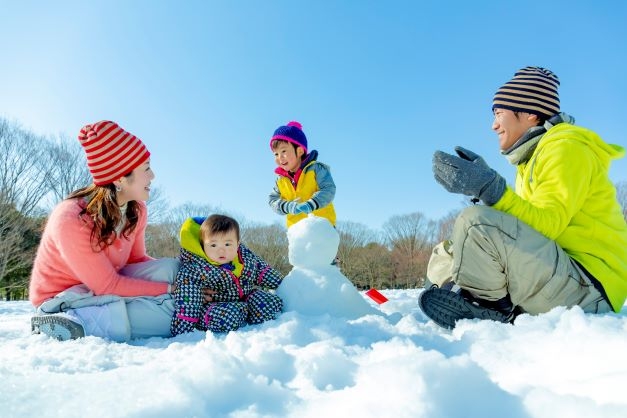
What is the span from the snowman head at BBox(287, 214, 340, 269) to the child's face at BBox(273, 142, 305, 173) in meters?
1.35

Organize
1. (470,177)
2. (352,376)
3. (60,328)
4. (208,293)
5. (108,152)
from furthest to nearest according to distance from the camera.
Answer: (208,293) → (108,152) → (60,328) → (470,177) → (352,376)

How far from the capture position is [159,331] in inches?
97.9

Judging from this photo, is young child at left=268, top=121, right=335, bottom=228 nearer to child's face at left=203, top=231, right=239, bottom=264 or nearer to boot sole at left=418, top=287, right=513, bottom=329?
child's face at left=203, top=231, right=239, bottom=264

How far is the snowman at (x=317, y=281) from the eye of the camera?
2695 millimetres

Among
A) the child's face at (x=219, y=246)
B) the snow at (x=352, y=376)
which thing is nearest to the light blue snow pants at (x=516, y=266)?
the snow at (x=352, y=376)

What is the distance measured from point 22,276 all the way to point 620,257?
77.8 ft

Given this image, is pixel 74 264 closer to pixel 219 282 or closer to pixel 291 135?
pixel 219 282

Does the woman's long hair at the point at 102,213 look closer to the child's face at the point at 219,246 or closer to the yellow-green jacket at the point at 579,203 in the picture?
the child's face at the point at 219,246

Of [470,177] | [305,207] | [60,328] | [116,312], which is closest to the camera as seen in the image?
[470,177]

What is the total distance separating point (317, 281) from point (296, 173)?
1.77m

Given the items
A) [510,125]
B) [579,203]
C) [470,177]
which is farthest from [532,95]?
[470,177]

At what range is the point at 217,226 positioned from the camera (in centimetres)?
279

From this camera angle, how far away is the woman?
236 cm

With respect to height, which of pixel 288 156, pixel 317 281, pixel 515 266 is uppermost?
pixel 288 156
